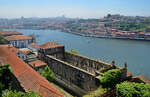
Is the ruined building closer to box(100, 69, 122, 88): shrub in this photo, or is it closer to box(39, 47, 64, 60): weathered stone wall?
box(39, 47, 64, 60): weathered stone wall

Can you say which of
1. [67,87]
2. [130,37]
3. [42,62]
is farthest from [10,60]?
[130,37]

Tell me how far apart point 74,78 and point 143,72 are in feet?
66.9

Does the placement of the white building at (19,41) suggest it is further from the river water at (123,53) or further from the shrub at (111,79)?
the shrub at (111,79)

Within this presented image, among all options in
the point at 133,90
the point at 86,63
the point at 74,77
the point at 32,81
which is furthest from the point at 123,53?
the point at 32,81

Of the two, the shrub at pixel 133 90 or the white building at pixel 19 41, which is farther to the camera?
the white building at pixel 19 41

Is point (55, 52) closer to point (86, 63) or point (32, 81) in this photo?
point (86, 63)

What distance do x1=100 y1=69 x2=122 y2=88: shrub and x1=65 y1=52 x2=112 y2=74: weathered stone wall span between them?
3.32 meters

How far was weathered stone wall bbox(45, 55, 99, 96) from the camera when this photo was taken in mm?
15701

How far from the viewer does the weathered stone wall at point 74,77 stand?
1570cm

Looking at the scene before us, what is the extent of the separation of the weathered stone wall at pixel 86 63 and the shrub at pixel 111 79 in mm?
3316

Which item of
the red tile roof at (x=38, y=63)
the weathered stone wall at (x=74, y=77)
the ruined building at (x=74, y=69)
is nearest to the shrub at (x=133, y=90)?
the ruined building at (x=74, y=69)

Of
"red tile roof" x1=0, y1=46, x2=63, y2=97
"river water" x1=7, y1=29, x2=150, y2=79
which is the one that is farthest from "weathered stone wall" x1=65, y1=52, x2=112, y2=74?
"river water" x1=7, y1=29, x2=150, y2=79

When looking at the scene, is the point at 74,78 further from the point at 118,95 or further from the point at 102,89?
the point at 118,95

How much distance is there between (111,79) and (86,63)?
7.57 metres
